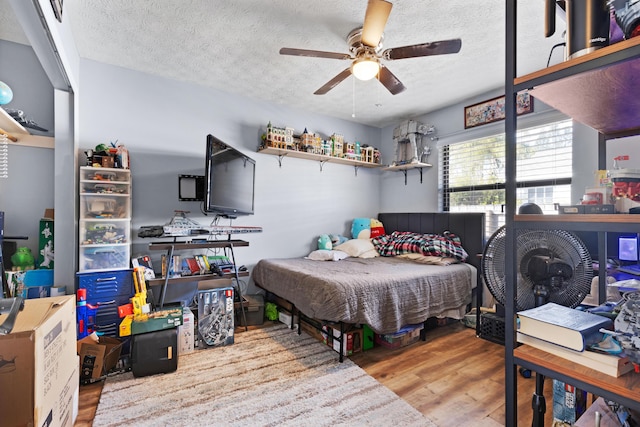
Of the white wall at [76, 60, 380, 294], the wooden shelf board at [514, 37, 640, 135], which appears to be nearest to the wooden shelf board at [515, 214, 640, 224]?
the wooden shelf board at [514, 37, 640, 135]

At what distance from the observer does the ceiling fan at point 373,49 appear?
1725 mm

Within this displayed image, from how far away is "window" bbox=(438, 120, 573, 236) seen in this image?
274 centimetres

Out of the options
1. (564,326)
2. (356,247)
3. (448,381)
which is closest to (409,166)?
(356,247)

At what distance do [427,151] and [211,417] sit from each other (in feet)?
11.6

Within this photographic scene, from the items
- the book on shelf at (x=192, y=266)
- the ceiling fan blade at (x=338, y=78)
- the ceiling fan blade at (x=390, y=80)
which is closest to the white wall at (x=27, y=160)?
the book on shelf at (x=192, y=266)

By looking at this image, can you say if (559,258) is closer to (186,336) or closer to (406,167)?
(186,336)

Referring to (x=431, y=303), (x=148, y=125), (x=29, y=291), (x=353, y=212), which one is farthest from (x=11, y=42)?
(x=431, y=303)

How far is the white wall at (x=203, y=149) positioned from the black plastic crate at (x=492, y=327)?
209 centimetres

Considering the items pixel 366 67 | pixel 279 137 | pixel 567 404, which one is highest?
pixel 366 67

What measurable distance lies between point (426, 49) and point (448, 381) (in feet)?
7.27

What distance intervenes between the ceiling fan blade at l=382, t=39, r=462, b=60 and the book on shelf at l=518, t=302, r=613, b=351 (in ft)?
5.55

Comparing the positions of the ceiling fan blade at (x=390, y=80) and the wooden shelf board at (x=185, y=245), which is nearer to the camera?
the ceiling fan blade at (x=390, y=80)

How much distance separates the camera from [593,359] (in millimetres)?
718

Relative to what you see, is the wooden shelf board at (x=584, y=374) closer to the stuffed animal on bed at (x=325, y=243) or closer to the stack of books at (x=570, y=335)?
the stack of books at (x=570, y=335)
